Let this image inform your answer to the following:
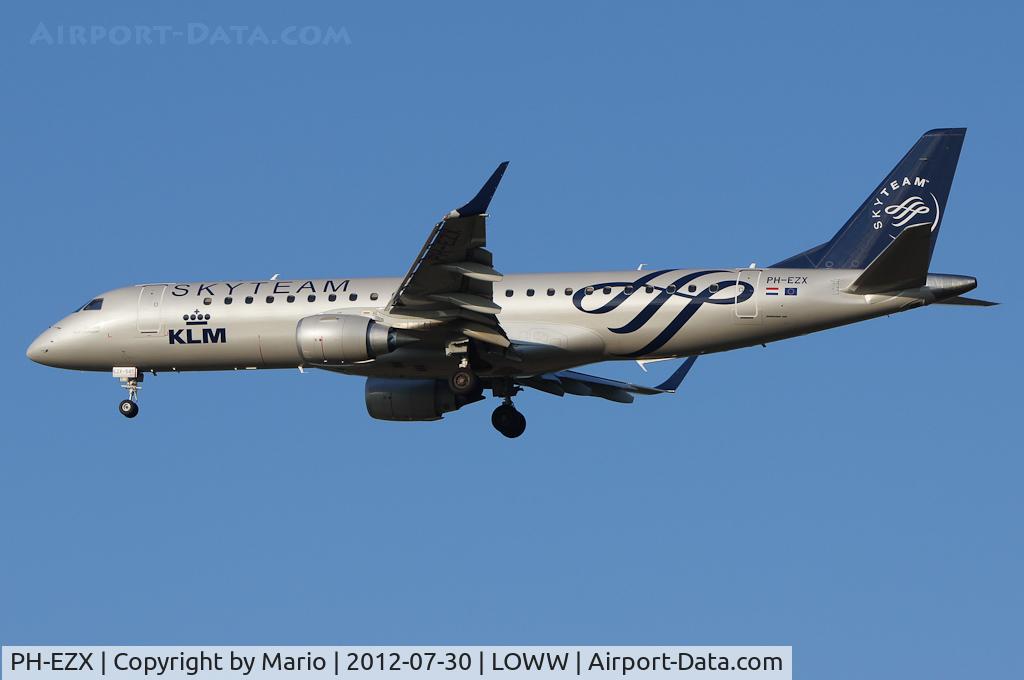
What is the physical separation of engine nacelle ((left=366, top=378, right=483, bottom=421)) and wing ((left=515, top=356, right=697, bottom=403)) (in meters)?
2.80

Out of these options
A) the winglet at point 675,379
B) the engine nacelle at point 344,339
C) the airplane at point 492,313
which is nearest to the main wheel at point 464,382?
the airplane at point 492,313

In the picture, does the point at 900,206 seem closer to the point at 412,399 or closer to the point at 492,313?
the point at 492,313

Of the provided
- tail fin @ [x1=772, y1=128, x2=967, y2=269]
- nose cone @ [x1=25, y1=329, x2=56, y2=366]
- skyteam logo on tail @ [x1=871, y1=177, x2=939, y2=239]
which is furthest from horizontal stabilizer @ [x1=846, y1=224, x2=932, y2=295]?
nose cone @ [x1=25, y1=329, x2=56, y2=366]

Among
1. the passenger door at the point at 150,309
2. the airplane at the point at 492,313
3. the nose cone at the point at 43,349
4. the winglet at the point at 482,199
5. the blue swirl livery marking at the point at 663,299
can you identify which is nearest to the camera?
the winglet at the point at 482,199

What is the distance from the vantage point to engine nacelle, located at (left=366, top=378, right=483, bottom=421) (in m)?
42.3

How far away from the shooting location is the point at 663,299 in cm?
3869

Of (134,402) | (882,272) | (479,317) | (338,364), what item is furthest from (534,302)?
(134,402)

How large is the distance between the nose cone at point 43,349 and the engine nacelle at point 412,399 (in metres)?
Answer: 9.03

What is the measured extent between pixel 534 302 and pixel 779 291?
610 centimetres

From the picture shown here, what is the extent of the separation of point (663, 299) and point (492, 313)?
460 centimetres

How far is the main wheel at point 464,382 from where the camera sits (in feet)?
127

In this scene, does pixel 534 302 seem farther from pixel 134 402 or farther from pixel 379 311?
pixel 134 402

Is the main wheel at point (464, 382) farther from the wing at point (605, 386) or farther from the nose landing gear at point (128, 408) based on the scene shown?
the nose landing gear at point (128, 408)

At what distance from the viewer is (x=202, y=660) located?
1188 inches
